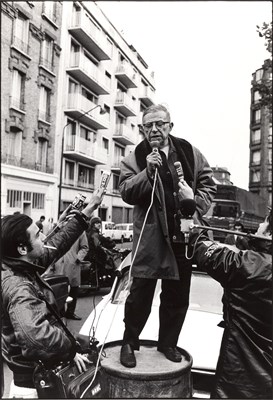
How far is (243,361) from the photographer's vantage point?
1779 mm

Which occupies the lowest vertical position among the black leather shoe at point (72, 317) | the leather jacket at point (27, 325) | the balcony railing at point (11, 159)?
the black leather shoe at point (72, 317)

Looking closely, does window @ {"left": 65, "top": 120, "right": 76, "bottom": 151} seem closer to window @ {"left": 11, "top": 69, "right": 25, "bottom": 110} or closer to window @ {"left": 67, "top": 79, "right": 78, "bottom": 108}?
window @ {"left": 67, "top": 79, "right": 78, "bottom": 108}

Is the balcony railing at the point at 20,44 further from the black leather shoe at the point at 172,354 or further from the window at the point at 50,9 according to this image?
the black leather shoe at the point at 172,354

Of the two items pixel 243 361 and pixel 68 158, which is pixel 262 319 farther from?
→ pixel 68 158

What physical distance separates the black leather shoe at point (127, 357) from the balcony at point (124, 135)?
1.79 metres

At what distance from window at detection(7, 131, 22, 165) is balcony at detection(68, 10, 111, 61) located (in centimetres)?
97

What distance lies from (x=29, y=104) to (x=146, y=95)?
1.05 meters

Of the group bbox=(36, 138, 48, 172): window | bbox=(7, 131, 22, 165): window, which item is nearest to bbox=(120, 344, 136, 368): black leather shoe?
bbox=(7, 131, 22, 165): window

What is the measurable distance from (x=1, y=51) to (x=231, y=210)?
1126 cm

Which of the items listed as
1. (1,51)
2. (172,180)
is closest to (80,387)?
(172,180)

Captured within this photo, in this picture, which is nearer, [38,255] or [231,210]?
[38,255]

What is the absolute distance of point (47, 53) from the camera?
105 inches

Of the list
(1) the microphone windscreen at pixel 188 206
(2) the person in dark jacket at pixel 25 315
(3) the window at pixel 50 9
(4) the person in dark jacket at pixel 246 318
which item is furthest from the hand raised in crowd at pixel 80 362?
(3) the window at pixel 50 9

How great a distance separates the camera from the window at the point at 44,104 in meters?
2.73
